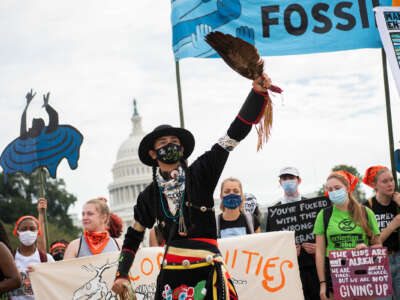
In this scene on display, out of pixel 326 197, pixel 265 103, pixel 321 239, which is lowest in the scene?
pixel 321 239

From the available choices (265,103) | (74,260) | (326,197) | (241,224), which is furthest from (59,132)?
(265,103)

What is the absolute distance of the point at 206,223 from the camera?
14.1ft

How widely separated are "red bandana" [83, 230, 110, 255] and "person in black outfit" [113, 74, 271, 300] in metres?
2.09

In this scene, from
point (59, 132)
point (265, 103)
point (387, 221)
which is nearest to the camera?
point (265, 103)

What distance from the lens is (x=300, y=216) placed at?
22.1 ft

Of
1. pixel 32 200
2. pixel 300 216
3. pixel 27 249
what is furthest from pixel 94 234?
pixel 32 200

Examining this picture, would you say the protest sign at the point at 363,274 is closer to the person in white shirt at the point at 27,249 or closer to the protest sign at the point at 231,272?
the protest sign at the point at 231,272

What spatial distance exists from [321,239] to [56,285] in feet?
9.44

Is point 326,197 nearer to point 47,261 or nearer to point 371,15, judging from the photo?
point 371,15

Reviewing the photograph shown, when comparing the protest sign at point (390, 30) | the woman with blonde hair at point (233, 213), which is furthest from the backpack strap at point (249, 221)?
the protest sign at point (390, 30)

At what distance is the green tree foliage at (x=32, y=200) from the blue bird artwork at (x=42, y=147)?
4682 centimetres

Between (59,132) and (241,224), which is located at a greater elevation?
(59,132)

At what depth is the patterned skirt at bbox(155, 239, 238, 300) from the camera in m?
4.18

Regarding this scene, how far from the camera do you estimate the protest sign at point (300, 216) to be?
21.9 ft
